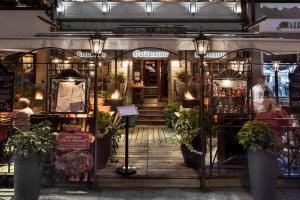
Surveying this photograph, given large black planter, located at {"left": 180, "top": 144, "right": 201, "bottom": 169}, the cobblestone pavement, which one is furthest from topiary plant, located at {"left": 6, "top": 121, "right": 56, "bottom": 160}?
large black planter, located at {"left": 180, "top": 144, "right": 201, "bottom": 169}

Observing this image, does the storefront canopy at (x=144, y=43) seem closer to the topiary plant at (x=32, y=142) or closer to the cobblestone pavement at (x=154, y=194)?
the topiary plant at (x=32, y=142)

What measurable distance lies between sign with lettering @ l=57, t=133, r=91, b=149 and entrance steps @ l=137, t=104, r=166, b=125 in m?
9.29

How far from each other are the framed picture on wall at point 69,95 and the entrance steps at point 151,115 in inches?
338

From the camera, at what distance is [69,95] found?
→ 25.0 feet

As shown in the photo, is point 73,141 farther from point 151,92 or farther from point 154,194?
point 151,92

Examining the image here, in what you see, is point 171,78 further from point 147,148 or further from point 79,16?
point 147,148

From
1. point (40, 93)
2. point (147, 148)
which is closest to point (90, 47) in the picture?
point (147, 148)

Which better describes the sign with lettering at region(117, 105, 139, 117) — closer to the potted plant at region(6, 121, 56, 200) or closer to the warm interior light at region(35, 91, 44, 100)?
the potted plant at region(6, 121, 56, 200)

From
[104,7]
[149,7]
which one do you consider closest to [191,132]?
[149,7]

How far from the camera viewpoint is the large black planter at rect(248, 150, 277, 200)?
6.13 m

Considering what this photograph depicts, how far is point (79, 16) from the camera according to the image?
16328mm

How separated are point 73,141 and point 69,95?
1240 mm

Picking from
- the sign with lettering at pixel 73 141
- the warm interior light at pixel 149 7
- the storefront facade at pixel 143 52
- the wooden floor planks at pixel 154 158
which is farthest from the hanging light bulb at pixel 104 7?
the sign with lettering at pixel 73 141

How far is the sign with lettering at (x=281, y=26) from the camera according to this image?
46.1 feet
